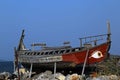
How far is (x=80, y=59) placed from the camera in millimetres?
44938

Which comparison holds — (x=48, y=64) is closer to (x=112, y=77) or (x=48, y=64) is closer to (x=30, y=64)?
(x=30, y=64)

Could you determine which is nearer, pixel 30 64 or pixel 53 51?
pixel 53 51

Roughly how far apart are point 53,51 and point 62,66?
192cm

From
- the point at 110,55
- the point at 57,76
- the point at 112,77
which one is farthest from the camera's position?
the point at 110,55

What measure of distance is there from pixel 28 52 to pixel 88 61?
34.4 feet

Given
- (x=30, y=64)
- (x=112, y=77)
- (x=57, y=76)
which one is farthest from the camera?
(x=30, y=64)

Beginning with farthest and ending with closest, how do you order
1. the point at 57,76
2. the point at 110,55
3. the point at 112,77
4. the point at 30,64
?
the point at 30,64 < the point at 110,55 < the point at 57,76 < the point at 112,77

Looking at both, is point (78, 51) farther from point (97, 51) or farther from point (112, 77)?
point (112, 77)

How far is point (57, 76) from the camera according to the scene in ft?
139

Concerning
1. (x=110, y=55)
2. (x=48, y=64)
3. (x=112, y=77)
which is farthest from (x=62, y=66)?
(x=112, y=77)

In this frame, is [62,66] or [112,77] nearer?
[112,77]

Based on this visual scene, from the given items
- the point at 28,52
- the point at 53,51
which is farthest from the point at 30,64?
the point at 53,51

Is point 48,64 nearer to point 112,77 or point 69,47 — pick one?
point 69,47

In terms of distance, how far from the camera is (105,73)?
139ft
